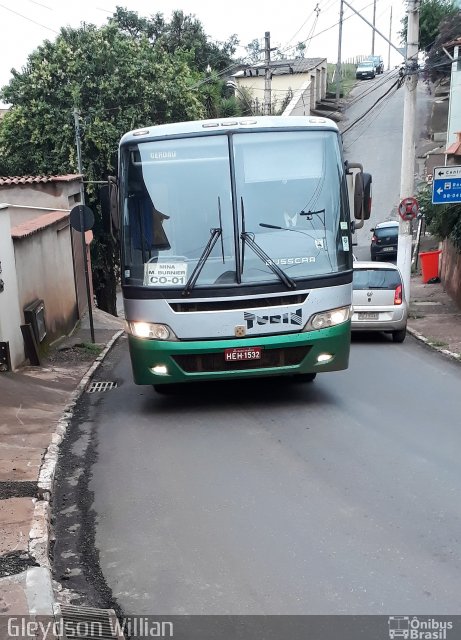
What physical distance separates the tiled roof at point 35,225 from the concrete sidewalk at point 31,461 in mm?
2342

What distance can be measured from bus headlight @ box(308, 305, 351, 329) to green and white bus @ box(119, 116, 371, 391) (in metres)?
0.01

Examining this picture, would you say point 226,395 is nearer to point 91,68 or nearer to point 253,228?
point 253,228

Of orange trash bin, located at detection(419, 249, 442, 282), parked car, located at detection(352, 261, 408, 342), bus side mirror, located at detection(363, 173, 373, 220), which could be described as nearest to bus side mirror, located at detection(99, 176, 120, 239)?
bus side mirror, located at detection(363, 173, 373, 220)

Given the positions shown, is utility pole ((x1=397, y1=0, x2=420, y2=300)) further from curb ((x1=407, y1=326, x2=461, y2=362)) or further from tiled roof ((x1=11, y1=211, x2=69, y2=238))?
tiled roof ((x1=11, y1=211, x2=69, y2=238))

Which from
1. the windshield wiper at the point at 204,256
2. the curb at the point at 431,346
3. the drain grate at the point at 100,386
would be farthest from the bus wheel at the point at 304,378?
the curb at the point at 431,346

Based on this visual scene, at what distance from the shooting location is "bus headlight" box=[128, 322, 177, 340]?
7586 mm

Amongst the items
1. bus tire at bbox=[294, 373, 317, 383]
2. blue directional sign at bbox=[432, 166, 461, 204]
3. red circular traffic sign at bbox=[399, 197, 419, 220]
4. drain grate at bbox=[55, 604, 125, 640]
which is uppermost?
blue directional sign at bbox=[432, 166, 461, 204]

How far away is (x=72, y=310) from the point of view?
16.9m

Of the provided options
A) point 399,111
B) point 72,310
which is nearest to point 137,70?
point 72,310

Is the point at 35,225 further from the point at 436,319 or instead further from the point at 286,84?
the point at 286,84

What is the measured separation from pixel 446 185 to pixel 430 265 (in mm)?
10805

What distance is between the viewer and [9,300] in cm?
1098

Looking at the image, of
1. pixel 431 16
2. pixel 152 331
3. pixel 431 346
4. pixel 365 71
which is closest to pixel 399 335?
pixel 431 346

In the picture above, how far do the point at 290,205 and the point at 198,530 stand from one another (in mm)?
3991
